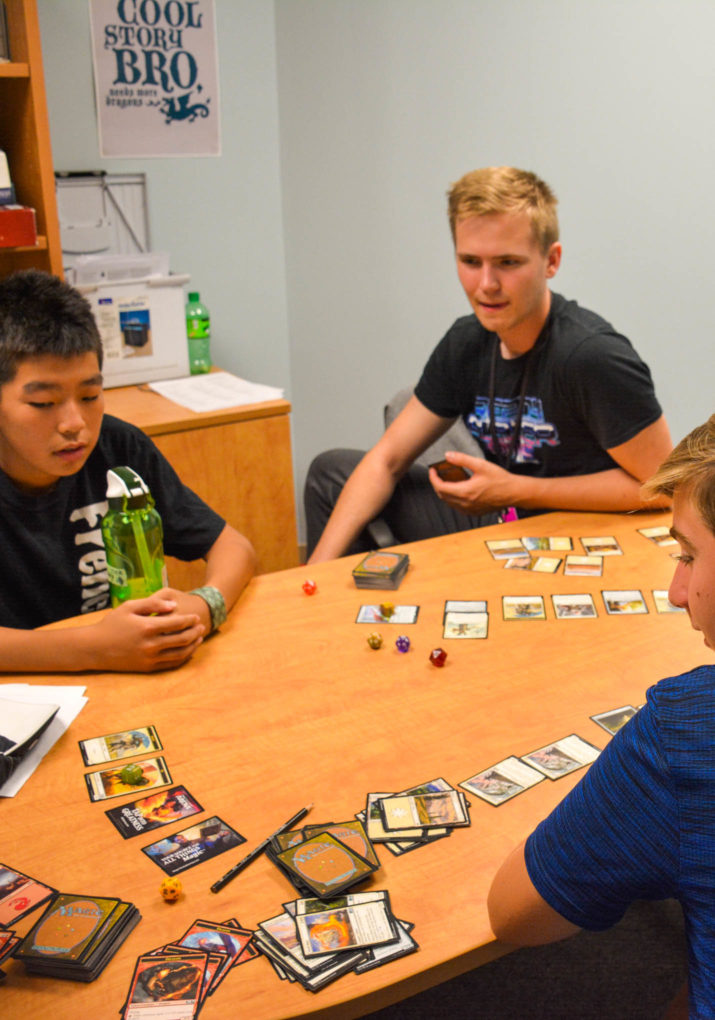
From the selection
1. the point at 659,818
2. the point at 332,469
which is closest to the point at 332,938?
the point at 659,818

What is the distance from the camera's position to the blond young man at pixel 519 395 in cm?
203

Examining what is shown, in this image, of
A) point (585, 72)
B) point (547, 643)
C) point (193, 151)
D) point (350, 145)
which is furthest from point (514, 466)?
point (193, 151)

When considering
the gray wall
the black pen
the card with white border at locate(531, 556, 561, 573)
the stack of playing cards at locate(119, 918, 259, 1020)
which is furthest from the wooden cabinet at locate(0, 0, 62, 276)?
the stack of playing cards at locate(119, 918, 259, 1020)

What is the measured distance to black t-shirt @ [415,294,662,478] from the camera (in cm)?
202

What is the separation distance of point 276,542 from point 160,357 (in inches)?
29.2

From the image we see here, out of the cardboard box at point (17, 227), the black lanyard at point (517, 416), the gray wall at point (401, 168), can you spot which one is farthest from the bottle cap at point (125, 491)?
the gray wall at point (401, 168)

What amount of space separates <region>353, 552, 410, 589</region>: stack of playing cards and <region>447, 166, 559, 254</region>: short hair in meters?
0.82

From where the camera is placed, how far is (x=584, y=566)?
1769 mm

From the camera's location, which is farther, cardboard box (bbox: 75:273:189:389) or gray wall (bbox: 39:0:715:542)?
cardboard box (bbox: 75:273:189:389)

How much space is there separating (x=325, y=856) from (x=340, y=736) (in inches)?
9.7

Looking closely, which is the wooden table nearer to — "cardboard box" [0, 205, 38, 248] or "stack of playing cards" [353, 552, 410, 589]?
"stack of playing cards" [353, 552, 410, 589]

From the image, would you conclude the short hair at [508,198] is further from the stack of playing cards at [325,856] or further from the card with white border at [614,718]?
the stack of playing cards at [325,856]

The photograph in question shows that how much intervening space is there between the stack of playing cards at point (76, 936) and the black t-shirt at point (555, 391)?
1.46 meters

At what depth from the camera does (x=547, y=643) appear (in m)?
1.51
